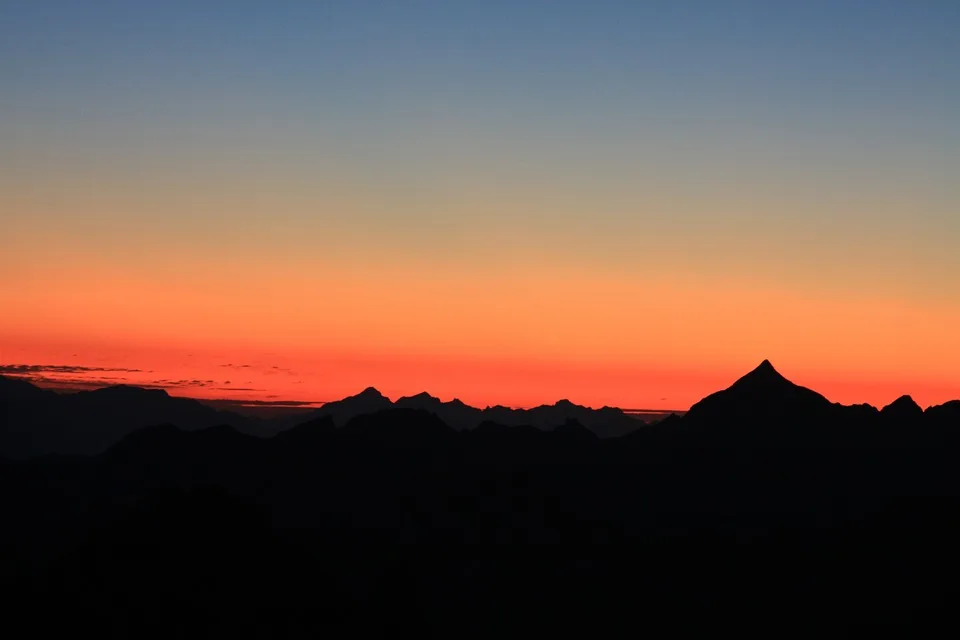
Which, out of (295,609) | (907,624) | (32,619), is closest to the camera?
(32,619)

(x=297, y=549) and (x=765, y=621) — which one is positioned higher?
(x=297, y=549)

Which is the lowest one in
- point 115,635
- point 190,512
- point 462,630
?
point 462,630

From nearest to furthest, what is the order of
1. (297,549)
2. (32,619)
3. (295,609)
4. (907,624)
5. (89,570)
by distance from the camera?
(32,619) < (89,570) < (295,609) < (297,549) < (907,624)

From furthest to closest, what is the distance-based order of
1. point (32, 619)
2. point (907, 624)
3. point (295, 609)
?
1. point (907, 624)
2. point (295, 609)
3. point (32, 619)

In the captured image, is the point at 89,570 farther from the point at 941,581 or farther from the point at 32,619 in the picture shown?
the point at 941,581

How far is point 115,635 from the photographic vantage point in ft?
373

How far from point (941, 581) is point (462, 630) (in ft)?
289

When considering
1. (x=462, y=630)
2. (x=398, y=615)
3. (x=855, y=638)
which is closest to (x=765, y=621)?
(x=855, y=638)

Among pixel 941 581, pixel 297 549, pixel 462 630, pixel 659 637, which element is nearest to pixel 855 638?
pixel 941 581

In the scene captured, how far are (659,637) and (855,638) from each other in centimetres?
3411

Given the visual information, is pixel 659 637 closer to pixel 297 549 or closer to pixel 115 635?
pixel 297 549

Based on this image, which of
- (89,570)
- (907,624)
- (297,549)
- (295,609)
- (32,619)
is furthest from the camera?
(907,624)

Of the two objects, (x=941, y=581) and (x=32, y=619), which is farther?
(x=941, y=581)

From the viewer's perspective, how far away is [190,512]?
13362cm
